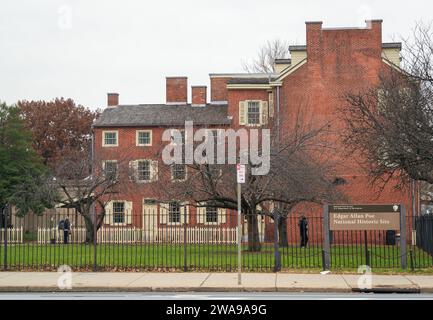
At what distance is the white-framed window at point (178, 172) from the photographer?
3103cm

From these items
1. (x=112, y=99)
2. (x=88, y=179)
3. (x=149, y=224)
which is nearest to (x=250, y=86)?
(x=88, y=179)

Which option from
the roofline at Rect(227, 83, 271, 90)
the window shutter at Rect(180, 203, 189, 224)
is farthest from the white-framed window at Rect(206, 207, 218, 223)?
the roofline at Rect(227, 83, 271, 90)

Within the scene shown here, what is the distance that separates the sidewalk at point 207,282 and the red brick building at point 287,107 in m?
19.2

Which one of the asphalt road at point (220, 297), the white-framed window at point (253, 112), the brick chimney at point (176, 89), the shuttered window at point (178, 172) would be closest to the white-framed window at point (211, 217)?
the white-framed window at point (253, 112)

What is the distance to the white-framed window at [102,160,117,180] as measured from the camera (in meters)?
42.6

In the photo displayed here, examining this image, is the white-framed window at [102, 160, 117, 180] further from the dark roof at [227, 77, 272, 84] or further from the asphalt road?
the asphalt road

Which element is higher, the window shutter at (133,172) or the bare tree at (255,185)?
the window shutter at (133,172)

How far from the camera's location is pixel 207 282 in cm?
1883

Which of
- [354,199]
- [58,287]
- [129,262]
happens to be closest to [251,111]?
[354,199]

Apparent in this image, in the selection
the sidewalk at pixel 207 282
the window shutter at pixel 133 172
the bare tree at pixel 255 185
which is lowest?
the sidewalk at pixel 207 282

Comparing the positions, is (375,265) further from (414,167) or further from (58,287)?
(58,287)

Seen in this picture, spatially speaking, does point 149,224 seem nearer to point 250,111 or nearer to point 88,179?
point 88,179

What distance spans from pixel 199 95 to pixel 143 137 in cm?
580

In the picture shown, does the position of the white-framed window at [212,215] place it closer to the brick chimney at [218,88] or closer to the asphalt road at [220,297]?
the brick chimney at [218,88]
